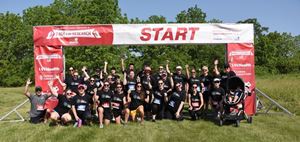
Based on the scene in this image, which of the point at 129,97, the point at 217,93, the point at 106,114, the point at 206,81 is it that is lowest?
the point at 106,114

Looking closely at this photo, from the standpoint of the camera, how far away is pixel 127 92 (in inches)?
454

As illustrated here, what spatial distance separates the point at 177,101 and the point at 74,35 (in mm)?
4259

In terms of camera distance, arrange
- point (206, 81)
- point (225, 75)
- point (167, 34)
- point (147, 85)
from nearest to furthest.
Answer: point (147, 85)
point (225, 75)
point (206, 81)
point (167, 34)

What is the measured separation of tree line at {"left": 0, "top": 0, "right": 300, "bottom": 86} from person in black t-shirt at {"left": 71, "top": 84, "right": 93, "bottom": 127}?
19.5 metres

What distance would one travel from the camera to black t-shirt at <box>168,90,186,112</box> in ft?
37.7

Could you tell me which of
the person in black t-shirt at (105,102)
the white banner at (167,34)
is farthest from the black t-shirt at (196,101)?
the person in black t-shirt at (105,102)

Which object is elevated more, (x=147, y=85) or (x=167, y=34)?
(x=167, y=34)

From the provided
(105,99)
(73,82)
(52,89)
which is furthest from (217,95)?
(52,89)

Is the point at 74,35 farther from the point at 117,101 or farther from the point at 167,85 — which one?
the point at 167,85

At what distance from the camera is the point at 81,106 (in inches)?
427

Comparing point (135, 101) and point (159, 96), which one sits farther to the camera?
point (159, 96)

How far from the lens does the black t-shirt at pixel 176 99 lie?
11484 mm

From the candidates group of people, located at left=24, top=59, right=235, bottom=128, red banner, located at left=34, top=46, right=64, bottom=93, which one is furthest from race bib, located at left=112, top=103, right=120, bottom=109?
red banner, located at left=34, top=46, right=64, bottom=93

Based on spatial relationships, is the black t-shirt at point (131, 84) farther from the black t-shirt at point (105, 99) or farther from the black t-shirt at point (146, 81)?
the black t-shirt at point (105, 99)
